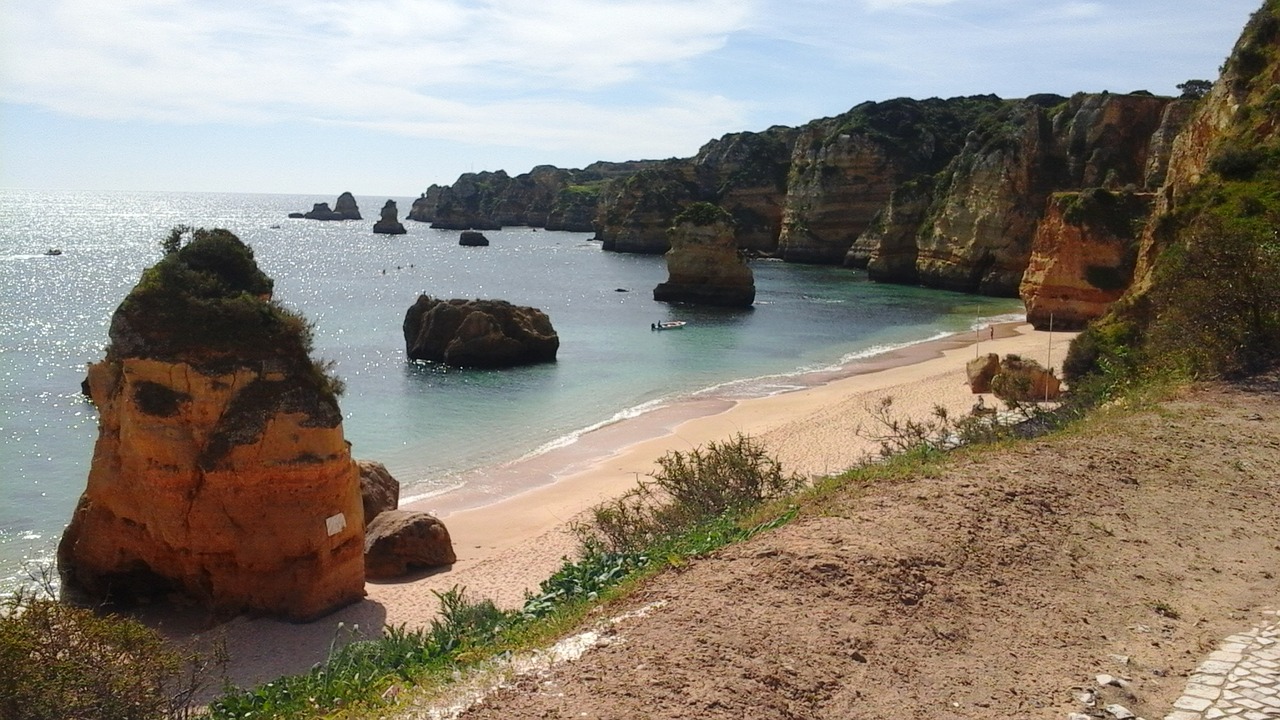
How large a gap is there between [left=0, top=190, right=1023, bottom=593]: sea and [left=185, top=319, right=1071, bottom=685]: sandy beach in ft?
5.24

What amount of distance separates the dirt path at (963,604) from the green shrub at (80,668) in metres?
2.83

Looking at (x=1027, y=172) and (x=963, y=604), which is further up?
(x=1027, y=172)

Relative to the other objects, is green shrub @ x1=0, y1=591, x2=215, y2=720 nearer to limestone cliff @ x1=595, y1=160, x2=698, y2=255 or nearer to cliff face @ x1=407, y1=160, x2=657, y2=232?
limestone cliff @ x1=595, y1=160, x2=698, y2=255

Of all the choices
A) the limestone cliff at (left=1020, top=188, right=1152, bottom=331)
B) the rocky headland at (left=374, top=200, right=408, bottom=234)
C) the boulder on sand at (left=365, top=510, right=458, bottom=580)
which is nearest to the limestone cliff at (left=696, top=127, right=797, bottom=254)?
the rocky headland at (left=374, top=200, right=408, bottom=234)

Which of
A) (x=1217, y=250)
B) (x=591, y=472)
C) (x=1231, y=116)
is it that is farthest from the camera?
(x=591, y=472)

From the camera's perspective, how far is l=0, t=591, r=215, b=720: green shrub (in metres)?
6.07

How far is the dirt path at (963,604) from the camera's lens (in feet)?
18.2

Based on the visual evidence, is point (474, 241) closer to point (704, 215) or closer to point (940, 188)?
point (940, 188)

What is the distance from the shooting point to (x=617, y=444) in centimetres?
2614

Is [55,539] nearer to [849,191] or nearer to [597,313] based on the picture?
[597,313]

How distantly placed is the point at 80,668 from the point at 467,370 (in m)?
31.4

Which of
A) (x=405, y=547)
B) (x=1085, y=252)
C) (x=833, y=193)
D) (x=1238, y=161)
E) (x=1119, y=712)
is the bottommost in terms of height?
(x=405, y=547)

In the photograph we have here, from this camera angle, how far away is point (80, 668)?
650cm

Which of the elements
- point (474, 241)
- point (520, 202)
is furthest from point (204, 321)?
point (520, 202)
